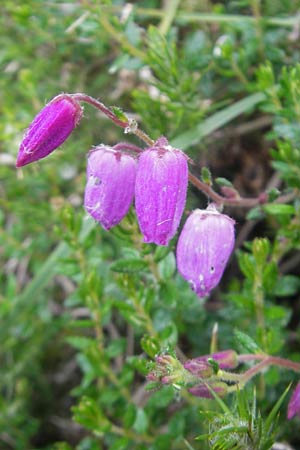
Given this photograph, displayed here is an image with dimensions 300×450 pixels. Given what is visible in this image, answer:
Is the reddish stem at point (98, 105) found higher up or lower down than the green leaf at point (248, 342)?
higher up

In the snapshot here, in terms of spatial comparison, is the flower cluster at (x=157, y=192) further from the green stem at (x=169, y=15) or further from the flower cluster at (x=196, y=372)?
the green stem at (x=169, y=15)

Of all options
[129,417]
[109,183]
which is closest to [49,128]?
[109,183]

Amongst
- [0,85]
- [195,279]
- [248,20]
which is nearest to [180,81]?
[248,20]

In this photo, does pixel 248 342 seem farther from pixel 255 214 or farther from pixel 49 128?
pixel 49 128

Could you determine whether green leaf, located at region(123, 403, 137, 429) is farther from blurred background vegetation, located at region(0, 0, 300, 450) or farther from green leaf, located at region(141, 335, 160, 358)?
green leaf, located at region(141, 335, 160, 358)

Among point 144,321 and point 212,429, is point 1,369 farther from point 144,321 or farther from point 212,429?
point 212,429

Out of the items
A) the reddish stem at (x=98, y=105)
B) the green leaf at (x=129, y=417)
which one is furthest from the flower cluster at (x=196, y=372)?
the reddish stem at (x=98, y=105)

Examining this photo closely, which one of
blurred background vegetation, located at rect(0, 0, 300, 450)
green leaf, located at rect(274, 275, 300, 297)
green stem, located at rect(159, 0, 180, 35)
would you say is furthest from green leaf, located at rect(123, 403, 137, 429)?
green stem, located at rect(159, 0, 180, 35)
